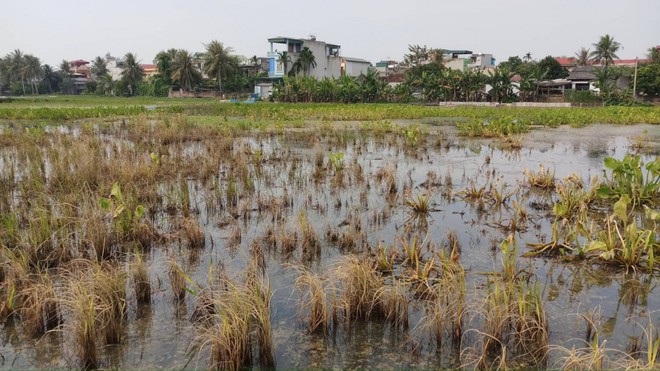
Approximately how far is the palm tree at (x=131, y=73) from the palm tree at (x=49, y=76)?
64.3 ft

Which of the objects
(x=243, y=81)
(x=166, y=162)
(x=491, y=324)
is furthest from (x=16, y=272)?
(x=243, y=81)

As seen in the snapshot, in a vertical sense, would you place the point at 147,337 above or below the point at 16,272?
below

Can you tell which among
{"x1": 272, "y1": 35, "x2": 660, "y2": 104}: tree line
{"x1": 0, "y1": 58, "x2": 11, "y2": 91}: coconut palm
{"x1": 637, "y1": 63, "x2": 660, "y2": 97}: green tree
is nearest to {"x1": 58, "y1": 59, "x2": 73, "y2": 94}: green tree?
{"x1": 0, "y1": 58, "x2": 11, "y2": 91}: coconut palm

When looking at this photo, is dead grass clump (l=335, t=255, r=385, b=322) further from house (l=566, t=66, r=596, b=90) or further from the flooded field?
house (l=566, t=66, r=596, b=90)

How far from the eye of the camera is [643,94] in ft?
131

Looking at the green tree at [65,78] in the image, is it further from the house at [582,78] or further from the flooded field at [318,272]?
the flooded field at [318,272]

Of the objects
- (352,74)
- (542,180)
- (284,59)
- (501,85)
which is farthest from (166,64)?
(542,180)

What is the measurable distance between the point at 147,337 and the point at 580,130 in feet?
66.1

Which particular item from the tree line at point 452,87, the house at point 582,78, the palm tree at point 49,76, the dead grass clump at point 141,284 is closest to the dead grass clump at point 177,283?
the dead grass clump at point 141,284

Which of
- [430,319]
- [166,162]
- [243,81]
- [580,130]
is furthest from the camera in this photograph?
[243,81]

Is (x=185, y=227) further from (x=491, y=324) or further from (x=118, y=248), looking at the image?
(x=491, y=324)

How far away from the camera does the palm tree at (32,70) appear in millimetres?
74637

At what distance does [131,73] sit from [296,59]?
87.3 ft

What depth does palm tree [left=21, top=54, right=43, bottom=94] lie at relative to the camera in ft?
245
